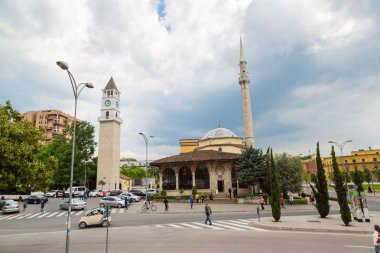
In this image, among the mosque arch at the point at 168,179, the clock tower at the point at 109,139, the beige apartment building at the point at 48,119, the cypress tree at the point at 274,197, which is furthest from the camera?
the beige apartment building at the point at 48,119

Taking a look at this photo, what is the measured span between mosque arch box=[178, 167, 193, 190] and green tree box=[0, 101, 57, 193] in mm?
35756

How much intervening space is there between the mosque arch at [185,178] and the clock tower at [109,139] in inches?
999

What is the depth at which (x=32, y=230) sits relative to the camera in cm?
1920

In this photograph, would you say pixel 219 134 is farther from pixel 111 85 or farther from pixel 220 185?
pixel 111 85

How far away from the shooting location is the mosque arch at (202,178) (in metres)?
47.2

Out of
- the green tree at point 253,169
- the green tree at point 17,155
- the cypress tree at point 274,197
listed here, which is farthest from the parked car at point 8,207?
the green tree at point 253,169

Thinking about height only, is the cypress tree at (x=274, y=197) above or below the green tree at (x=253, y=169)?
below

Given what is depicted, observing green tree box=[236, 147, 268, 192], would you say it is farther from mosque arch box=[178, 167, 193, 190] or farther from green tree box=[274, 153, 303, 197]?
mosque arch box=[178, 167, 193, 190]

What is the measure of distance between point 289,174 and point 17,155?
3675 centimetres

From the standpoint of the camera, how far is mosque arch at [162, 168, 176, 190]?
49.0m

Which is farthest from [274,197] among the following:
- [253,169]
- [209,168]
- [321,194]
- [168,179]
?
[168,179]

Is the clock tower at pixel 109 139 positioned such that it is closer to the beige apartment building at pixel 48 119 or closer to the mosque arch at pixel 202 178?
the beige apartment building at pixel 48 119

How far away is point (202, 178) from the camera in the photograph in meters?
47.9

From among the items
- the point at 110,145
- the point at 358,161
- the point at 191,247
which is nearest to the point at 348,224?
the point at 191,247
